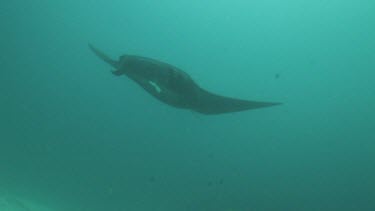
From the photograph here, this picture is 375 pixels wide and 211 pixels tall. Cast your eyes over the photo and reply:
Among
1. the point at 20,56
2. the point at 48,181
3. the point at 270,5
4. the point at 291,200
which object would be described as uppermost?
the point at 270,5

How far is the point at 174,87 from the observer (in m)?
6.64

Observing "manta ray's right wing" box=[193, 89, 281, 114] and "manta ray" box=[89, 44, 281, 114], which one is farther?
"manta ray's right wing" box=[193, 89, 281, 114]

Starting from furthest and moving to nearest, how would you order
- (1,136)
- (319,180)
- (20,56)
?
(319,180), (20,56), (1,136)

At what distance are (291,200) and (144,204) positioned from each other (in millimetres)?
16185

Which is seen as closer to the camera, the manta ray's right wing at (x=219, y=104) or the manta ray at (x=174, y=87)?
the manta ray at (x=174, y=87)

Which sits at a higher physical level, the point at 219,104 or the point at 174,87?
the point at 174,87

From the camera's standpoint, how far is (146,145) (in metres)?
48.4

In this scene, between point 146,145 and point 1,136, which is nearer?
point 1,136

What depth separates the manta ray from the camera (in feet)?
21.2

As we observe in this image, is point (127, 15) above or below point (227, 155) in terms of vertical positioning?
above

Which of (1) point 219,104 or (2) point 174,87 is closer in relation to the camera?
(2) point 174,87

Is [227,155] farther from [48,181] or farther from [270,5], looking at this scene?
[48,181]

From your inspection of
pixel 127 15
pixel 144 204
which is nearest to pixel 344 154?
pixel 144 204

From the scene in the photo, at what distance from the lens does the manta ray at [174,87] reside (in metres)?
6.45
